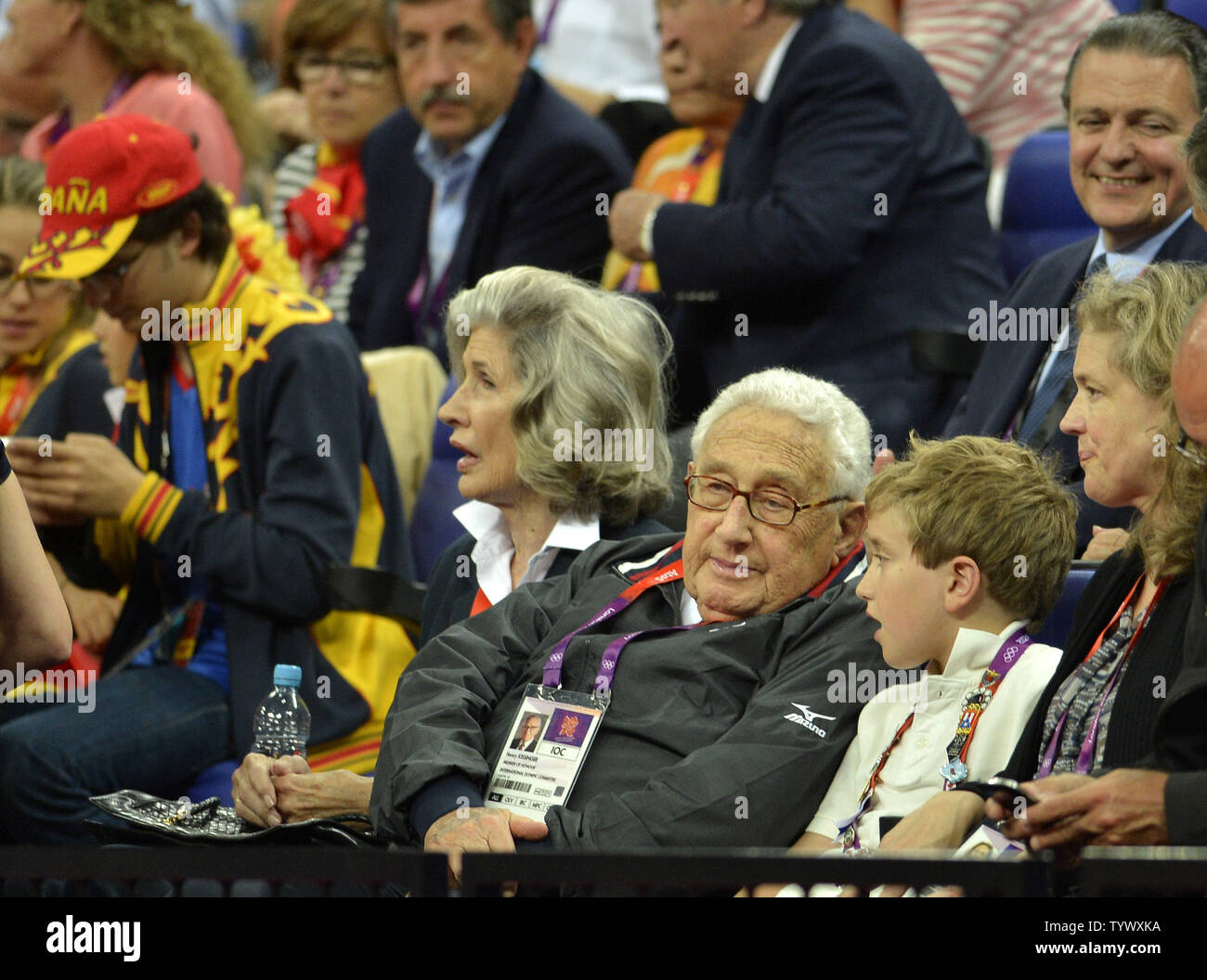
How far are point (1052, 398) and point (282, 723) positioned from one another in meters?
1.68

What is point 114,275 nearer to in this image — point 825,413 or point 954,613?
point 825,413

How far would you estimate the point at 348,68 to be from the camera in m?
5.94

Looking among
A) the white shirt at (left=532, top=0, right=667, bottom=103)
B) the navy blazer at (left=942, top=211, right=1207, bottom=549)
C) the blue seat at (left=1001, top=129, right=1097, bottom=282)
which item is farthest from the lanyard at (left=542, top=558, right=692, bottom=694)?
the white shirt at (left=532, top=0, right=667, bottom=103)

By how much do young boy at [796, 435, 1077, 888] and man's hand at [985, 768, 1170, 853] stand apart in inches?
12.7

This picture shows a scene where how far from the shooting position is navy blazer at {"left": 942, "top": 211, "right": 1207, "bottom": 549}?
10.9 feet

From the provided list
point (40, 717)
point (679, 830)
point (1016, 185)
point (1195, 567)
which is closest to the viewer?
point (1195, 567)

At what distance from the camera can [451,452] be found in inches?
163

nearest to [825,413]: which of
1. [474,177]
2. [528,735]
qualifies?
[528,735]

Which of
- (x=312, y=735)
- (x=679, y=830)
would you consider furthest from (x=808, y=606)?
(x=312, y=735)

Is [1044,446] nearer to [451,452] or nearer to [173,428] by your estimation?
[451,452]
